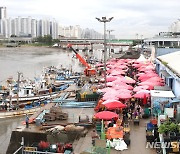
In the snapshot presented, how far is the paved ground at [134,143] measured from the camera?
12.5 metres

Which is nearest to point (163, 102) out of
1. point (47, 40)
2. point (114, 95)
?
point (114, 95)

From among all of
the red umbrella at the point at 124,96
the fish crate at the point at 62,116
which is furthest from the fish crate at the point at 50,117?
the red umbrella at the point at 124,96

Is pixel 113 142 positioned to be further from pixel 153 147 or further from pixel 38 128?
pixel 38 128

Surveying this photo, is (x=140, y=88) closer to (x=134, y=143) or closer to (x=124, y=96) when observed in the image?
(x=124, y=96)

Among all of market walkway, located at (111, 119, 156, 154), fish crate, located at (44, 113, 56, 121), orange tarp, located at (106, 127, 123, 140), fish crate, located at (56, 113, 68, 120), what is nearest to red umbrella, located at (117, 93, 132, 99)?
market walkway, located at (111, 119, 156, 154)

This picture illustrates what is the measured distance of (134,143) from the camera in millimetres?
13359

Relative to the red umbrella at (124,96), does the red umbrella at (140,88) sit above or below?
above

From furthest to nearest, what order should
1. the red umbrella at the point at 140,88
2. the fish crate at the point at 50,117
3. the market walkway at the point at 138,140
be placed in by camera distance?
the red umbrella at the point at 140,88
the fish crate at the point at 50,117
the market walkway at the point at 138,140

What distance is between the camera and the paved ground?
12477 millimetres

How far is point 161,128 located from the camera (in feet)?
39.9

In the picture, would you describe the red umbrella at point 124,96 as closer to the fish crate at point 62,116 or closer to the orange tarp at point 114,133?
the fish crate at point 62,116

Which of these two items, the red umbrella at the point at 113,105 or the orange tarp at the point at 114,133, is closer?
the orange tarp at the point at 114,133

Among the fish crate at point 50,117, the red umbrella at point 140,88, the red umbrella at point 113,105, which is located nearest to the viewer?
the red umbrella at point 113,105

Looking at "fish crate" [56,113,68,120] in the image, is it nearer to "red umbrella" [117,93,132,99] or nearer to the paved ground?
the paved ground
